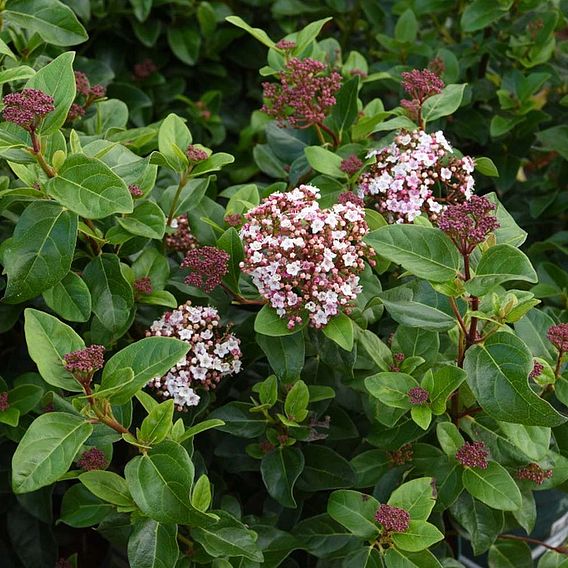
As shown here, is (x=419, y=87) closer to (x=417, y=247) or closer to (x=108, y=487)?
(x=417, y=247)

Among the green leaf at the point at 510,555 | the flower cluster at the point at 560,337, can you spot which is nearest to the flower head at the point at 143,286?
the flower cluster at the point at 560,337

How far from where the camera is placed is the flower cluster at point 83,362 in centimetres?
100

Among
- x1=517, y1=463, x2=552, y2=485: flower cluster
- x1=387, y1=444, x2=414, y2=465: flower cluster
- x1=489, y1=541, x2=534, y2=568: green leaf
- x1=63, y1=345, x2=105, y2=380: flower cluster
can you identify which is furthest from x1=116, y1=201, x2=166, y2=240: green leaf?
x1=489, y1=541, x2=534, y2=568: green leaf

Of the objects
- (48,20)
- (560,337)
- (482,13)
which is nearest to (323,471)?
(560,337)

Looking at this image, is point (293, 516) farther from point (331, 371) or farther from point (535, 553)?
point (535, 553)

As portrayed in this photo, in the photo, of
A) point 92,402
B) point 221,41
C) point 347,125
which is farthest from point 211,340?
point 221,41

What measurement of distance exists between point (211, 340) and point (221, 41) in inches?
53.7

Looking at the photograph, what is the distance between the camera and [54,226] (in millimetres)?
1124

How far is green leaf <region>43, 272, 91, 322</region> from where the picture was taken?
3.87ft

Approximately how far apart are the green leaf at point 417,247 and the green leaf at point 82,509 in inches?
20.4

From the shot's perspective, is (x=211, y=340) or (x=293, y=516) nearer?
(x=211, y=340)

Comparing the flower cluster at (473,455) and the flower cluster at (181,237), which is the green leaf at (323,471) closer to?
the flower cluster at (473,455)

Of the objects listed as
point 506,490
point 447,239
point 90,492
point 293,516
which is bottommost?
point 293,516

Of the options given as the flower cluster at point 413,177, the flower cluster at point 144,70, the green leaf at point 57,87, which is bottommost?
the flower cluster at point 144,70
